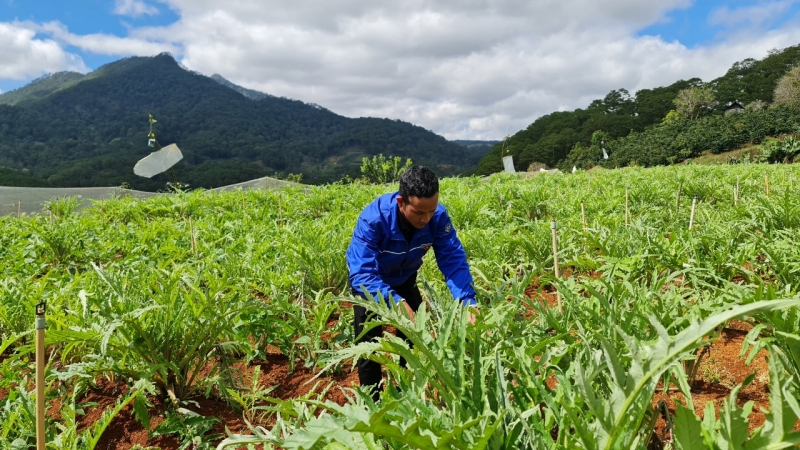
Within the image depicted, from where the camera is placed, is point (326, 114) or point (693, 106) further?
point (326, 114)

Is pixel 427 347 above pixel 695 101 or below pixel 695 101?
below

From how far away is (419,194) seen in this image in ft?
7.00

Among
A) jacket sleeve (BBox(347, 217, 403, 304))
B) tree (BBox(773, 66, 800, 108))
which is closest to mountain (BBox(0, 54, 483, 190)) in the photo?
tree (BBox(773, 66, 800, 108))

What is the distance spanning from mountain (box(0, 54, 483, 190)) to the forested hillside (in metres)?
15.3

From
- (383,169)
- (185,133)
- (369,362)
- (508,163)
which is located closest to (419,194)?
(369,362)

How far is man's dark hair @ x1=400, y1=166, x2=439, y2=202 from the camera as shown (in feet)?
6.97

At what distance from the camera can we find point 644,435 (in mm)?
1413

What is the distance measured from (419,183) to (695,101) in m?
63.0

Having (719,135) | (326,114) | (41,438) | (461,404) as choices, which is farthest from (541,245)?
(326,114)

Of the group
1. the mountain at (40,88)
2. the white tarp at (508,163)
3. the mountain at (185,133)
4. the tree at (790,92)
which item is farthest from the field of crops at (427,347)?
the mountain at (40,88)

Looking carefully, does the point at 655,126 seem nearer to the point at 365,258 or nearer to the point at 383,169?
the point at 383,169

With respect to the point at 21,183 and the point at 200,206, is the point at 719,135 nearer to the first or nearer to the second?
the point at 200,206

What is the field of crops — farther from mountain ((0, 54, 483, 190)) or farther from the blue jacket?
mountain ((0, 54, 483, 190))

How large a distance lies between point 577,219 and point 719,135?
39.9m
